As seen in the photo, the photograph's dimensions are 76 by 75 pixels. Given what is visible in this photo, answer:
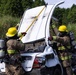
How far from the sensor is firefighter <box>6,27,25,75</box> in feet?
25.6

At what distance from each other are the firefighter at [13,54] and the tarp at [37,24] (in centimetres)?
74

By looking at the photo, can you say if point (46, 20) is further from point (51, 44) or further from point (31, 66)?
point (31, 66)

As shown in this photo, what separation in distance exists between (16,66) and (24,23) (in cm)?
170

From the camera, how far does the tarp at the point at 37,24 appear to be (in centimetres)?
852

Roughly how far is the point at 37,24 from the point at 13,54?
1.29 meters

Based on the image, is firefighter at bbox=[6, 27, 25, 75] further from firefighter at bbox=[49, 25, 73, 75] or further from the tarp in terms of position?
firefighter at bbox=[49, 25, 73, 75]

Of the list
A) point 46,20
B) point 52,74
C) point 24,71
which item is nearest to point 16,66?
point 24,71

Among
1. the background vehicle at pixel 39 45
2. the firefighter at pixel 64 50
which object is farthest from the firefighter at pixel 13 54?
the firefighter at pixel 64 50

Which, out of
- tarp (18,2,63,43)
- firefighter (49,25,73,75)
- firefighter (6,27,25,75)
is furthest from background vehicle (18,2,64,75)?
firefighter (49,25,73,75)

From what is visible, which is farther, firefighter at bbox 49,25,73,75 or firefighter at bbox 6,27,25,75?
firefighter at bbox 49,25,73,75

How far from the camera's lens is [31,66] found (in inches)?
303

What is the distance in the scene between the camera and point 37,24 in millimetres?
8820

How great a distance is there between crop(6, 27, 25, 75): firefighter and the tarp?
0.74m

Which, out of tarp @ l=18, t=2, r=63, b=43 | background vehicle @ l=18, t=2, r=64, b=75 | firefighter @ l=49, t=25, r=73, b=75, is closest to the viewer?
background vehicle @ l=18, t=2, r=64, b=75
